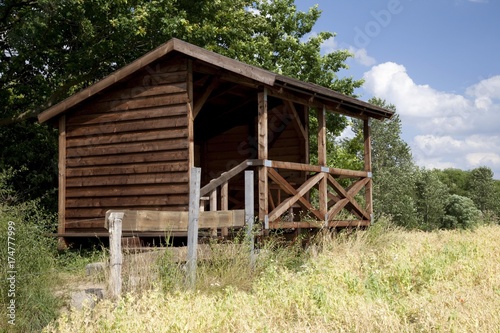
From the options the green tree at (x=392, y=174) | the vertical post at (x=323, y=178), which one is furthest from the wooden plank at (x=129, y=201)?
the green tree at (x=392, y=174)

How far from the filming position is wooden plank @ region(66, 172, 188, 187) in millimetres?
12461

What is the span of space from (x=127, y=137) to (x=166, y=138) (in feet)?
3.70

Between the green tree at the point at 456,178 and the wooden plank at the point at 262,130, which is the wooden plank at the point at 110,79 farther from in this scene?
the green tree at the point at 456,178

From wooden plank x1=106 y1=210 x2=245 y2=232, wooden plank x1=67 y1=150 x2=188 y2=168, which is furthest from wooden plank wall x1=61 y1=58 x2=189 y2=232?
wooden plank x1=106 y1=210 x2=245 y2=232

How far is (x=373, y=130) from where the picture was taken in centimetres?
4081

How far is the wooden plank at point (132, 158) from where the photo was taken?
12461 millimetres

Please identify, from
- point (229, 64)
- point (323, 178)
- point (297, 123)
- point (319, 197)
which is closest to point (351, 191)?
point (323, 178)

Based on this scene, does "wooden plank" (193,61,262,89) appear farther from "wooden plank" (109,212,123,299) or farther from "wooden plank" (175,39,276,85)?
"wooden plank" (109,212,123,299)

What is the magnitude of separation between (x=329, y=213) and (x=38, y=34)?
416 inches

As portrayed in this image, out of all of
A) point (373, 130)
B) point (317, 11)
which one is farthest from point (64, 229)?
point (373, 130)

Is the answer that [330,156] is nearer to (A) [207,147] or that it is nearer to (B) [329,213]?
(A) [207,147]

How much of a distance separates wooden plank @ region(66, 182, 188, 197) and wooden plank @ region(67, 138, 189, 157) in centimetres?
76

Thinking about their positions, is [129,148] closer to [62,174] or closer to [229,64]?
[62,174]

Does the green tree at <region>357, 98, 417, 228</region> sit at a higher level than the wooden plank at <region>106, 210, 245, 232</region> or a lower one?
higher
